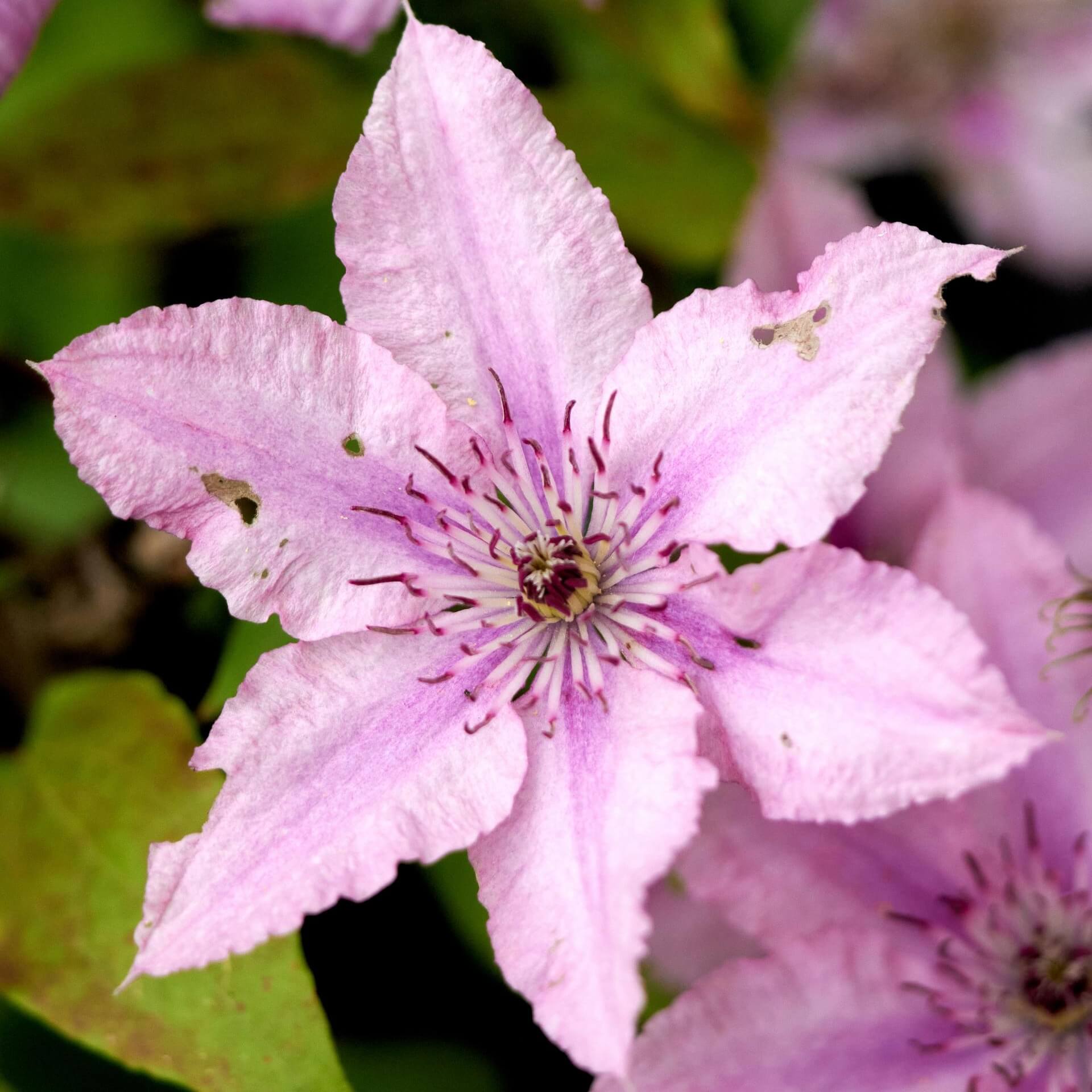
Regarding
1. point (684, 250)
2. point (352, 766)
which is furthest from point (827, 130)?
point (352, 766)

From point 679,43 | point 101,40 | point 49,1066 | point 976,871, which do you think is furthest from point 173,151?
point 976,871

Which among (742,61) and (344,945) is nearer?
(344,945)

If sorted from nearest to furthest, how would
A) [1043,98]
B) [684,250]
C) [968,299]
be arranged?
[684,250], [968,299], [1043,98]

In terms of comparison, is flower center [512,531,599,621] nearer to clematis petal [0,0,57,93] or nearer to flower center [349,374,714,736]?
flower center [349,374,714,736]

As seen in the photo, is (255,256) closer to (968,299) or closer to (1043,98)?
(968,299)

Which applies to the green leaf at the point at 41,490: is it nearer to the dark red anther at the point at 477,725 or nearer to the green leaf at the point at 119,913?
the green leaf at the point at 119,913

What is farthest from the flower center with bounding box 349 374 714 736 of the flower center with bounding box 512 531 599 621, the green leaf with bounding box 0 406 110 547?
the green leaf with bounding box 0 406 110 547

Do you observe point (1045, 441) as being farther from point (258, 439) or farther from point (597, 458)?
point (258, 439)
